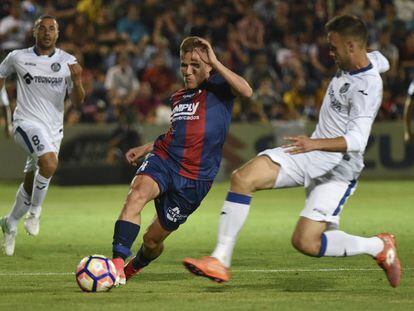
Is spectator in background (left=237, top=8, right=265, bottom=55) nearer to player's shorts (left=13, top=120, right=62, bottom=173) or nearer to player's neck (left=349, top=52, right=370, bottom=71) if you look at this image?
player's shorts (left=13, top=120, right=62, bottom=173)

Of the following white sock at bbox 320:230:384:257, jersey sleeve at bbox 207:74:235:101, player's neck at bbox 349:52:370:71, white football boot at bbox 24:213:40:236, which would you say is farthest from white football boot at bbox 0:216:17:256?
player's neck at bbox 349:52:370:71

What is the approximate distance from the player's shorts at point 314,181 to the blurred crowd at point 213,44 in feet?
41.3

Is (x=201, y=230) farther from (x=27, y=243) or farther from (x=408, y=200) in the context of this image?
(x=408, y=200)

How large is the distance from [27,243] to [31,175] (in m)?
0.74

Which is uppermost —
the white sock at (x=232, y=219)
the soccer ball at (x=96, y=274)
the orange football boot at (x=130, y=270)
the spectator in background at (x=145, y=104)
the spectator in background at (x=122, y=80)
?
the white sock at (x=232, y=219)

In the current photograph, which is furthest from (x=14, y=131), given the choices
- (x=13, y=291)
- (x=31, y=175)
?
(x=13, y=291)

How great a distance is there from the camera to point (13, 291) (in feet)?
25.6

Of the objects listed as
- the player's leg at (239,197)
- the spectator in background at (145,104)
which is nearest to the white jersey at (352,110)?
the player's leg at (239,197)

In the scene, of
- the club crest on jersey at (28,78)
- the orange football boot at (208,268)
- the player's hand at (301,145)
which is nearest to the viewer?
the player's hand at (301,145)

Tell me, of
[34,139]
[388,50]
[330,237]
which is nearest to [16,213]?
[34,139]

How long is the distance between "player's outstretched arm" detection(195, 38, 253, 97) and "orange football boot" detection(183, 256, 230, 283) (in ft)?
4.42

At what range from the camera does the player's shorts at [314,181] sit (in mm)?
7816

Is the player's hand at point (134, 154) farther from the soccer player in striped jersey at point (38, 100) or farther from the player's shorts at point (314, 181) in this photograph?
the soccer player in striped jersey at point (38, 100)

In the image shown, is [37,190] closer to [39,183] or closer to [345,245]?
[39,183]
